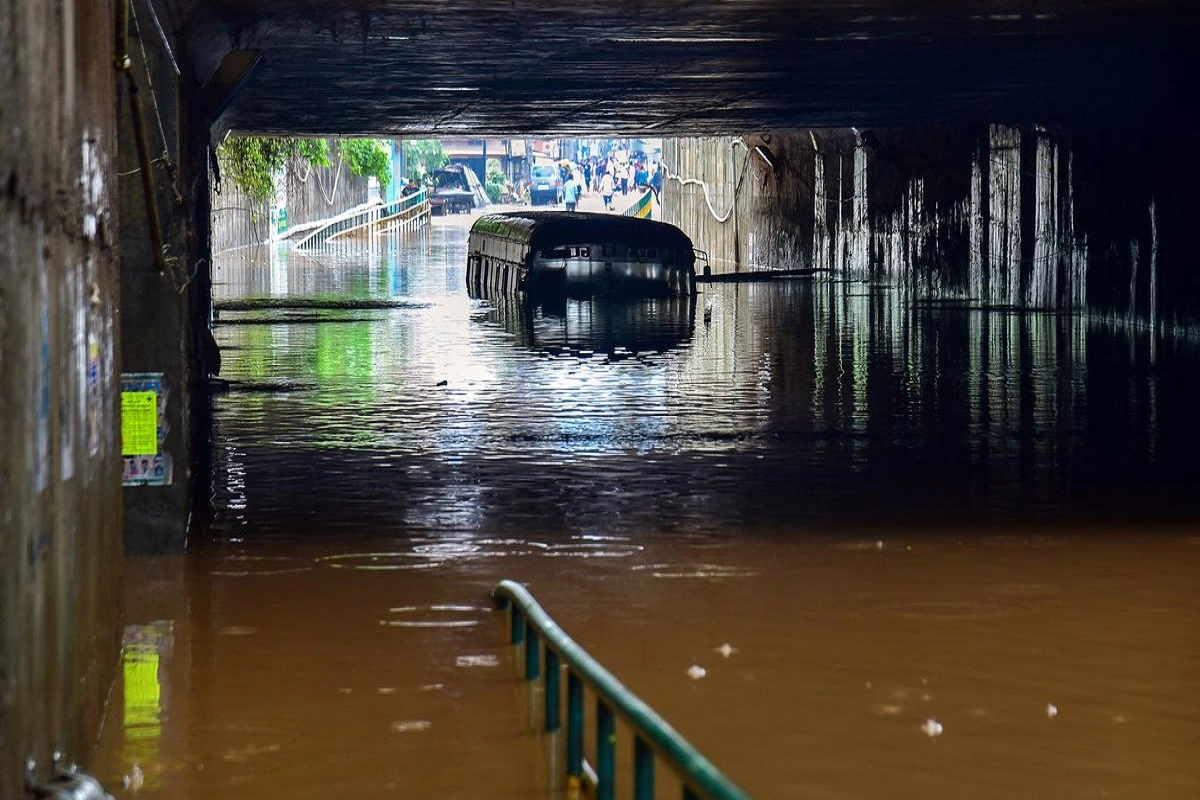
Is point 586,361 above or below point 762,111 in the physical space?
below

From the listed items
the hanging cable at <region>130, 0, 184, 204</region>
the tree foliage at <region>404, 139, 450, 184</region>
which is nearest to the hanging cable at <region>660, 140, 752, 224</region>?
the hanging cable at <region>130, 0, 184, 204</region>

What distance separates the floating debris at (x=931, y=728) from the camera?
7.25m

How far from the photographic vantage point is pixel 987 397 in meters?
19.1

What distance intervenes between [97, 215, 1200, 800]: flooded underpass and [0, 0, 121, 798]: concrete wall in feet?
3.14

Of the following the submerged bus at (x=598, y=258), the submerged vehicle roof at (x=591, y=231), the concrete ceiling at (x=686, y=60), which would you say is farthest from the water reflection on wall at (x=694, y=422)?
the submerged vehicle roof at (x=591, y=231)

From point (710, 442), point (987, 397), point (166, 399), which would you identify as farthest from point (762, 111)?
point (166, 399)

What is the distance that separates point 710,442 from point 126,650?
7682 millimetres

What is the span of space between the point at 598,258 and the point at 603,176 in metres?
86.7

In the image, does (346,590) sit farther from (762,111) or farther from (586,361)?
(762,111)

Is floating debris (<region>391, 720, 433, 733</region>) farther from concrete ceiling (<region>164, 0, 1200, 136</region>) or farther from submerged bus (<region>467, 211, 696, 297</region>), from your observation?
submerged bus (<region>467, 211, 696, 297</region>)

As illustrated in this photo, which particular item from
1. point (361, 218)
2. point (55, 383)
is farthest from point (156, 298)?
point (361, 218)

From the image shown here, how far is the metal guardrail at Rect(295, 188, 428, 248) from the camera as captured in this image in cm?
6775

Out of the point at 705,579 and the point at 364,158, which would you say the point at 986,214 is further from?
the point at 705,579

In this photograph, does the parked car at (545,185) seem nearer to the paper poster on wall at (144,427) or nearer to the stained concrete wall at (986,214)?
the stained concrete wall at (986,214)
